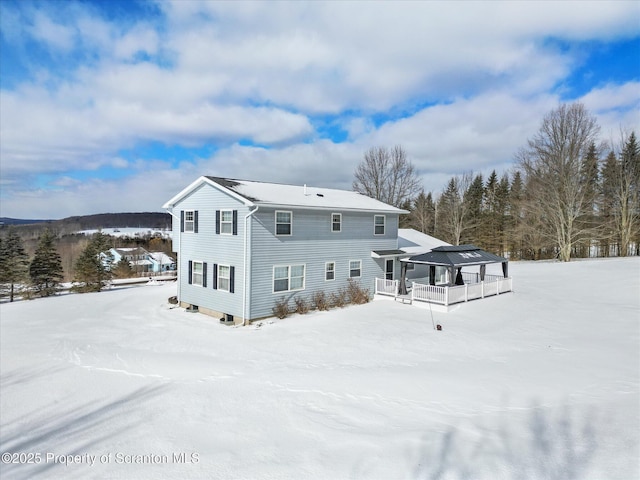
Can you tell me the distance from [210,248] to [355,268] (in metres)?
7.78

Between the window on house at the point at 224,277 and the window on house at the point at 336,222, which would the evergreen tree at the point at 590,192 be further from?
the window on house at the point at 224,277

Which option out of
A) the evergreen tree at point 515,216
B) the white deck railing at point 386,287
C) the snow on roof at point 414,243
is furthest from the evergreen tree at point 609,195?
the white deck railing at point 386,287

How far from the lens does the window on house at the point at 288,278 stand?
16.4 m

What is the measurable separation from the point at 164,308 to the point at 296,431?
15.3 meters

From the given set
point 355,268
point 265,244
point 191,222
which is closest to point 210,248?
point 191,222

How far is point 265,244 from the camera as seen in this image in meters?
15.8

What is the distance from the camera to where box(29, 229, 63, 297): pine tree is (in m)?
29.1

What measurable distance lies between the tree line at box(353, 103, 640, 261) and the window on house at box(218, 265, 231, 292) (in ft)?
93.1

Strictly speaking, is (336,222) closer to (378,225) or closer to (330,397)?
(378,225)

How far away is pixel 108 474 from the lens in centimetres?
505

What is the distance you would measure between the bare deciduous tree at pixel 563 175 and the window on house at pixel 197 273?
32.3 metres

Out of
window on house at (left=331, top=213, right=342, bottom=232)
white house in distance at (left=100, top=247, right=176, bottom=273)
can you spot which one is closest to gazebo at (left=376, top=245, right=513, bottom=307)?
window on house at (left=331, top=213, right=342, bottom=232)

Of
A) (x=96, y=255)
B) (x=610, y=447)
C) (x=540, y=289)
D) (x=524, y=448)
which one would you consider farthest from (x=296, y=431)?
(x=96, y=255)

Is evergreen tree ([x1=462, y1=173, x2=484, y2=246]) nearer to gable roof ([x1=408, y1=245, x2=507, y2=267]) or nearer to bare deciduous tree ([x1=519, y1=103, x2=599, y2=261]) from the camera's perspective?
bare deciduous tree ([x1=519, y1=103, x2=599, y2=261])
